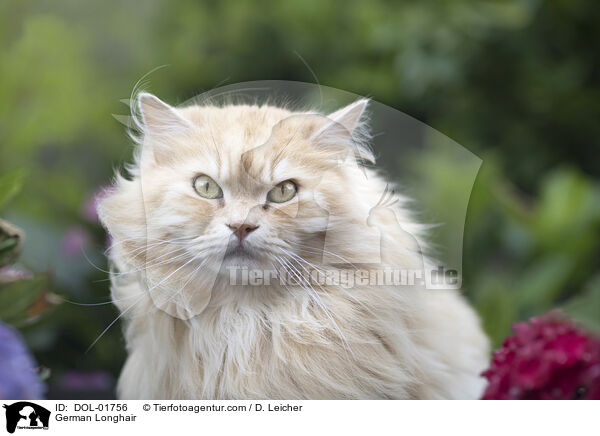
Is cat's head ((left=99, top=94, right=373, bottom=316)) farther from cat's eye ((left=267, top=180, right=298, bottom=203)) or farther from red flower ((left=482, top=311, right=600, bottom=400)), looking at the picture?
red flower ((left=482, top=311, right=600, bottom=400))

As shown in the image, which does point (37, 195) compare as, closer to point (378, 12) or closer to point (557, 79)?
point (378, 12)

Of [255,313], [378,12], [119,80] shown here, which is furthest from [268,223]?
[378,12]

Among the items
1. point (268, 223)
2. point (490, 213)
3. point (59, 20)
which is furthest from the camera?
point (490, 213)

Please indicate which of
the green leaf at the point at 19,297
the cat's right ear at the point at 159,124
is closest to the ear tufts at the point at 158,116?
the cat's right ear at the point at 159,124

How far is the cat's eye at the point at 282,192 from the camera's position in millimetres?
528

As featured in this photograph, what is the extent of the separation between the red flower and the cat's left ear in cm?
23

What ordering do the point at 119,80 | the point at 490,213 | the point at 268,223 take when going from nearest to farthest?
the point at 268,223
the point at 119,80
the point at 490,213

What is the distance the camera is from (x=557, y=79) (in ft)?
3.68

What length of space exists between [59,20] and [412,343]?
2.38 feet
